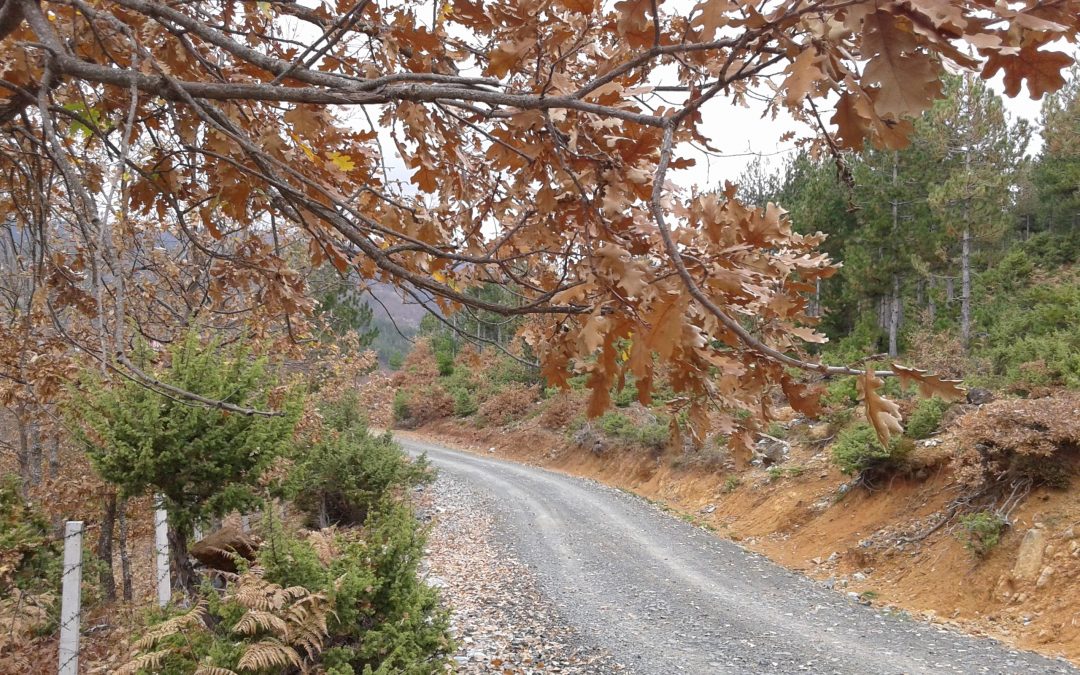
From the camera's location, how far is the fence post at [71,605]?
12.9ft

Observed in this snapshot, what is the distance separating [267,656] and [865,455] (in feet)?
26.9

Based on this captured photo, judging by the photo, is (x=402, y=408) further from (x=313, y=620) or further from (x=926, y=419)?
(x=313, y=620)

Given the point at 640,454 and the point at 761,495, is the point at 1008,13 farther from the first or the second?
the point at 640,454

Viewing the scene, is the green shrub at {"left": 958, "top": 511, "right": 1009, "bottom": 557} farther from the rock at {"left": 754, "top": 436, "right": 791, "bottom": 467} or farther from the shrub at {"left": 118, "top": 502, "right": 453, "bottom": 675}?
the shrub at {"left": 118, "top": 502, "right": 453, "bottom": 675}

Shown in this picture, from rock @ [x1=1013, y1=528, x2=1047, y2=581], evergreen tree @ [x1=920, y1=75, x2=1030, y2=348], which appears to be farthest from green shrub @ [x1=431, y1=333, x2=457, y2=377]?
rock @ [x1=1013, y1=528, x2=1047, y2=581]

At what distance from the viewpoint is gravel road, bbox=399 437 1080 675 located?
5.19m

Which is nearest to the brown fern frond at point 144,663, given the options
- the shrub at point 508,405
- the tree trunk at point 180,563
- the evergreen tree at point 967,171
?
the tree trunk at point 180,563

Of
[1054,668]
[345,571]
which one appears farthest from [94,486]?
[1054,668]

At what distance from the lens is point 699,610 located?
21.1 feet

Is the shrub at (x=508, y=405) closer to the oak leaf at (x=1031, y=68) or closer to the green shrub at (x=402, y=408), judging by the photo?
the green shrub at (x=402, y=408)

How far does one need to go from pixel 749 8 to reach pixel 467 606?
6665 mm

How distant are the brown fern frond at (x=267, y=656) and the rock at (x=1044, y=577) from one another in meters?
6.58

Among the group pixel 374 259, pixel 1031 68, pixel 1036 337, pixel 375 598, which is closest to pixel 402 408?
pixel 1036 337

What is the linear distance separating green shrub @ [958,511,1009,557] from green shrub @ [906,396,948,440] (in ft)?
7.55
